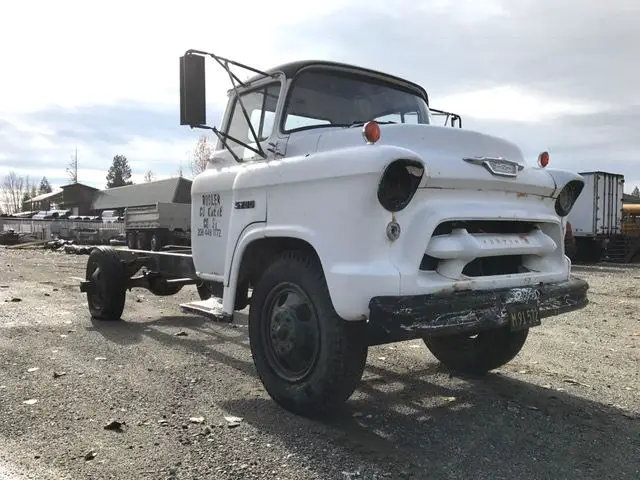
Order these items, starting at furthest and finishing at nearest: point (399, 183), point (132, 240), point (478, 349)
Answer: point (132, 240) → point (478, 349) → point (399, 183)

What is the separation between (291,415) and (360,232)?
149 centimetres

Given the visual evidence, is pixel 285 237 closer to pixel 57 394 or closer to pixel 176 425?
pixel 176 425

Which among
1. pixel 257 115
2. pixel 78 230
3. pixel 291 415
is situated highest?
pixel 257 115

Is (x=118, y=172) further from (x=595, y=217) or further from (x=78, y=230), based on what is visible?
(x=595, y=217)

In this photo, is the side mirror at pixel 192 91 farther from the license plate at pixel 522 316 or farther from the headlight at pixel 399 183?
the license plate at pixel 522 316

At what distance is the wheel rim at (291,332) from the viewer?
12.6ft

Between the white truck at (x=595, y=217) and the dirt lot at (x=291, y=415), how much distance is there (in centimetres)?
1641

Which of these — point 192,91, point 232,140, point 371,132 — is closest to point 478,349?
point 371,132

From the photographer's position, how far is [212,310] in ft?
16.0

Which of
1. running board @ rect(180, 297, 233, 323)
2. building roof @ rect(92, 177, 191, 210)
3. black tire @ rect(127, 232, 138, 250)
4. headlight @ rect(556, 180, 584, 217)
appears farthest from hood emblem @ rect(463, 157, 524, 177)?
building roof @ rect(92, 177, 191, 210)

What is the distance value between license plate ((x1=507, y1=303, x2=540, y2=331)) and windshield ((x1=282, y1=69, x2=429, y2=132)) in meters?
2.06

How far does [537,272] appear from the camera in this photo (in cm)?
417

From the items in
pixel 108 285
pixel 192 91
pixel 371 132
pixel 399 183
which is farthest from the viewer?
pixel 108 285

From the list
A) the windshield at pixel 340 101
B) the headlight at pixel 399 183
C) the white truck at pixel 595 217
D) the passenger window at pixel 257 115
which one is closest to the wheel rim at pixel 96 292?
the passenger window at pixel 257 115
